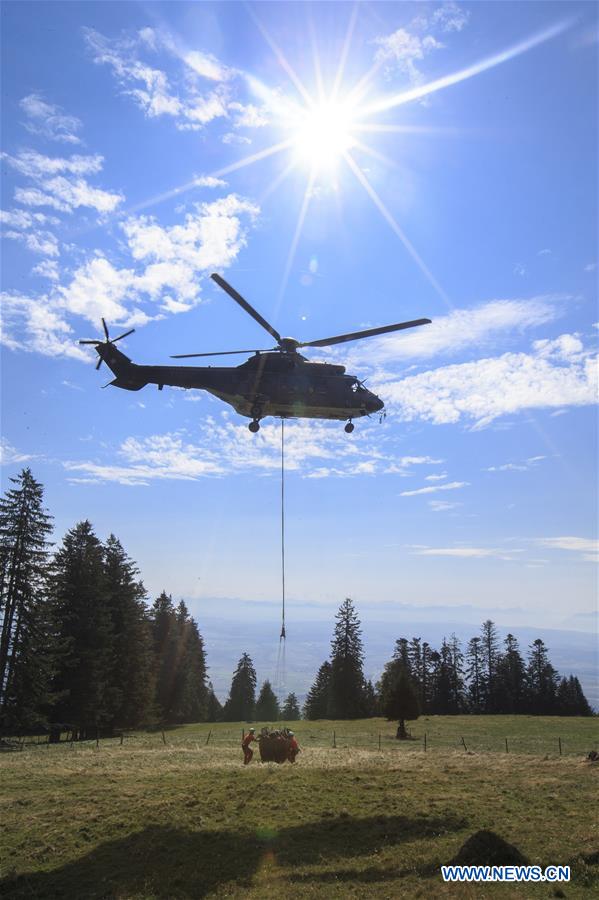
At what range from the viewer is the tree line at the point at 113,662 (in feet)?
115

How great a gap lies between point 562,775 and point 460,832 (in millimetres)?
9223

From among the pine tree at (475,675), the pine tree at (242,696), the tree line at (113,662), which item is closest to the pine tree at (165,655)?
the tree line at (113,662)

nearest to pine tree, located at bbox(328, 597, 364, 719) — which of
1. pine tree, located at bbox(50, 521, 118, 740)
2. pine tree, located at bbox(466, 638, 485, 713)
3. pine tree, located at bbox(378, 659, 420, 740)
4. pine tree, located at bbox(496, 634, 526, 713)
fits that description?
pine tree, located at bbox(466, 638, 485, 713)

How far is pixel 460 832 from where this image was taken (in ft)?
48.0

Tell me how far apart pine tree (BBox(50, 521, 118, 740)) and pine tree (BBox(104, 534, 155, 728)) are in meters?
2.55

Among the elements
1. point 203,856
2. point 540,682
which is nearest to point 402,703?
point 203,856

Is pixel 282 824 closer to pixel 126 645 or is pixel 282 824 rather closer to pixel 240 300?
pixel 240 300

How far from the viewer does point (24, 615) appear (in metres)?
35.2

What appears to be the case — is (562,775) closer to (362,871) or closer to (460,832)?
(460,832)

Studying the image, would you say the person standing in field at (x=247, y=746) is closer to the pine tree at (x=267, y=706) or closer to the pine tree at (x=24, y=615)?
the pine tree at (x=24, y=615)

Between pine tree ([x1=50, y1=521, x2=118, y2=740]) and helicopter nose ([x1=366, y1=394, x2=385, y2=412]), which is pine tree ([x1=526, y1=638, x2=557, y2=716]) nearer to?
pine tree ([x1=50, y1=521, x2=118, y2=740])

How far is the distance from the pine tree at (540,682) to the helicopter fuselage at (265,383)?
74752 mm

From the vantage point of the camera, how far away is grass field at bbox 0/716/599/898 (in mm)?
12344

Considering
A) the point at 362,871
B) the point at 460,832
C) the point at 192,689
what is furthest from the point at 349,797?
the point at 192,689
